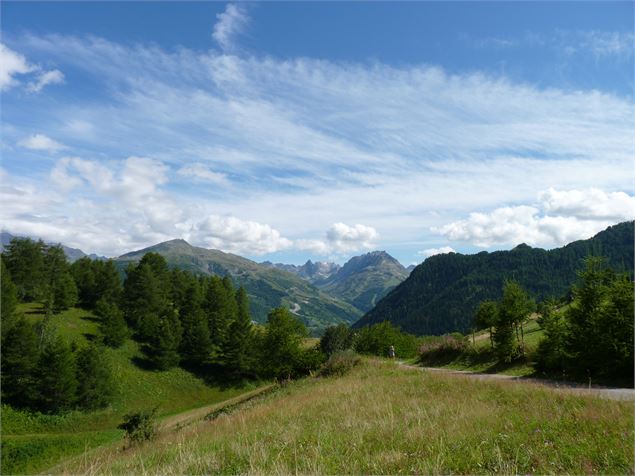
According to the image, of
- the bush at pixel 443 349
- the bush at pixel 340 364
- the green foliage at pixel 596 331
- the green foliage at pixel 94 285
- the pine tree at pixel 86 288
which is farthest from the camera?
the green foliage at pixel 94 285

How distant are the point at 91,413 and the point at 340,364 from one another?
169ft

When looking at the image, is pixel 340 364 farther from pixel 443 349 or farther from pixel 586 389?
pixel 586 389

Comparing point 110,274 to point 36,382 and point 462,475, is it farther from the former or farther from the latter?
point 462,475

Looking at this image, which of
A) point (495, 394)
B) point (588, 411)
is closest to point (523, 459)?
point (588, 411)

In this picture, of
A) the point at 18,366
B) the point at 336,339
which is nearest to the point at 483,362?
the point at 336,339

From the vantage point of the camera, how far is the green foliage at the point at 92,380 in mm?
59853

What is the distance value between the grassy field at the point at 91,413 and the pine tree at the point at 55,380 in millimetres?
1904

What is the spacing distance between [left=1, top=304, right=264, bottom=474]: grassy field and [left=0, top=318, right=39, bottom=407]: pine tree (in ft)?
8.44

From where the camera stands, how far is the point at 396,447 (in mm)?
7453

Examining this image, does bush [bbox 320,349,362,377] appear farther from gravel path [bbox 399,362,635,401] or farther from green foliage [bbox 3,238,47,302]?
green foliage [bbox 3,238,47,302]

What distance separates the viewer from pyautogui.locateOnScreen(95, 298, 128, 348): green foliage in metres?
77.2

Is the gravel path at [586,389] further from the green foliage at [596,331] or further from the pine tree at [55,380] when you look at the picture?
the pine tree at [55,380]

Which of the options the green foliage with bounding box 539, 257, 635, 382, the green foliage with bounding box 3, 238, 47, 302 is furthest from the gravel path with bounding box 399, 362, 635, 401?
the green foliage with bounding box 3, 238, 47, 302

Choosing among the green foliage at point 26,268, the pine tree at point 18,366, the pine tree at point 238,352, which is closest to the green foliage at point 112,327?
the green foliage at point 26,268
